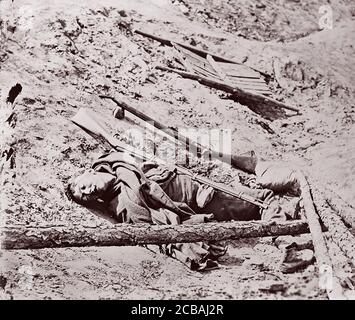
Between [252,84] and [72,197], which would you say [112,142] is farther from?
[252,84]

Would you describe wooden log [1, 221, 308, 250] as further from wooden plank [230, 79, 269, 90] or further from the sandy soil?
wooden plank [230, 79, 269, 90]

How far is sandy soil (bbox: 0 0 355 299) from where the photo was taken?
4910 mm

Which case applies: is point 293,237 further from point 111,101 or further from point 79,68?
point 79,68

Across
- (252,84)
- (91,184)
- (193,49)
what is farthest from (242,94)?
(91,184)

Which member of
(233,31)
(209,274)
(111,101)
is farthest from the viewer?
(233,31)

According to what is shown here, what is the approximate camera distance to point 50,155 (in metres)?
5.18

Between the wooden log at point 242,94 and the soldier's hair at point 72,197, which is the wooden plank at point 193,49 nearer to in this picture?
the wooden log at point 242,94

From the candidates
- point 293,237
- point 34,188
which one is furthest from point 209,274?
point 34,188

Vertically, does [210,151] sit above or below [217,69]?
below

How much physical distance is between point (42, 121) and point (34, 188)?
0.54m

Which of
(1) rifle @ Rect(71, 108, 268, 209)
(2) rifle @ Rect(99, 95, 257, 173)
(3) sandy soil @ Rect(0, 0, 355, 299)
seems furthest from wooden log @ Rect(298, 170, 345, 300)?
(2) rifle @ Rect(99, 95, 257, 173)

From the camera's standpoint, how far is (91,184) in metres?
5.09

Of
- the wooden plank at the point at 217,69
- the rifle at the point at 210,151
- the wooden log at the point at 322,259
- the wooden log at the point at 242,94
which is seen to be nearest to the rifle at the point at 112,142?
the rifle at the point at 210,151

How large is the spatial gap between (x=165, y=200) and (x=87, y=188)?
1.86ft
